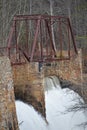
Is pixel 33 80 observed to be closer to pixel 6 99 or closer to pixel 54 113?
pixel 54 113

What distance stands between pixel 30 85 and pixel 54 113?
76.6 inches

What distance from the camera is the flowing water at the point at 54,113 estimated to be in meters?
17.0

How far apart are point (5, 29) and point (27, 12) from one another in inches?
130

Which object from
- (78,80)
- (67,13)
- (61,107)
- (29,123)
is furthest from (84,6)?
(29,123)

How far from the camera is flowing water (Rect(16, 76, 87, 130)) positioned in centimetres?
1703

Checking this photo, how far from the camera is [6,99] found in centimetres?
1227

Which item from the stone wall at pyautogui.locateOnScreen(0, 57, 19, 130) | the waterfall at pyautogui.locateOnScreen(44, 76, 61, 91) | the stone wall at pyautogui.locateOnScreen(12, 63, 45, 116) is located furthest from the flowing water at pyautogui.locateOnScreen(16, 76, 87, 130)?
the stone wall at pyautogui.locateOnScreen(0, 57, 19, 130)

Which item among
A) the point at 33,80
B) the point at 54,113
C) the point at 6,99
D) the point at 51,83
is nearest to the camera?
the point at 6,99

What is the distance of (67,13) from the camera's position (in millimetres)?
35125

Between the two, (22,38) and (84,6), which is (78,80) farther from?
(84,6)

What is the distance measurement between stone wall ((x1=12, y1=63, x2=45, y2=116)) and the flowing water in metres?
0.28

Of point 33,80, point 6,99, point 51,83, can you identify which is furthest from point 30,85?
point 6,99

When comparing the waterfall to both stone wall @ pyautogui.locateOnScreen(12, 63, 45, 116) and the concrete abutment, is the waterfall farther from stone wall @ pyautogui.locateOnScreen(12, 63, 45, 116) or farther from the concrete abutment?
stone wall @ pyautogui.locateOnScreen(12, 63, 45, 116)

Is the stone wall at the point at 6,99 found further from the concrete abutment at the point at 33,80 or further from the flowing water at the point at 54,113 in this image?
the flowing water at the point at 54,113
